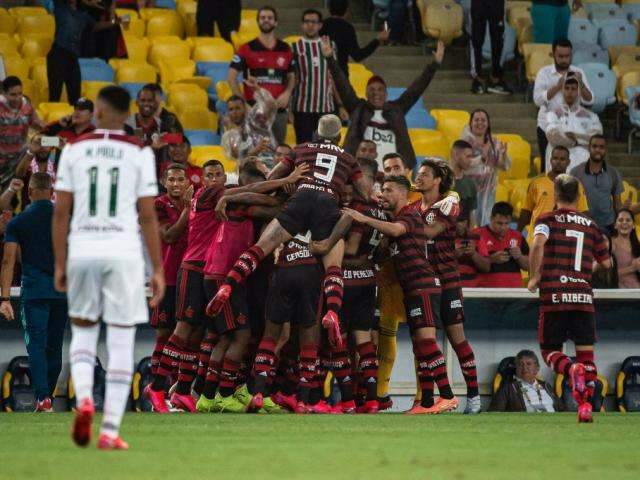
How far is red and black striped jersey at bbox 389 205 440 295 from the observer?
42.7 ft

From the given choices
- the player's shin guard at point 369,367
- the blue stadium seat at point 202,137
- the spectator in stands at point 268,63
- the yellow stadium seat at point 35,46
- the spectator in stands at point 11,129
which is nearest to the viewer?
the player's shin guard at point 369,367

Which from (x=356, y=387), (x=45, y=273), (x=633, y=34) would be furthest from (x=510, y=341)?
(x=633, y=34)

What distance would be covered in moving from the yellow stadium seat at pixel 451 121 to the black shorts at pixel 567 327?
287 inches

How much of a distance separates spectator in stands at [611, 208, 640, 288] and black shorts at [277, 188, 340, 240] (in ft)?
14.8

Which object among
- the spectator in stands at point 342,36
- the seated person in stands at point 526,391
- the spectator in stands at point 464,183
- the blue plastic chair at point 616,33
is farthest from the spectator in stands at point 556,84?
the blue plastic chair at point 616,33

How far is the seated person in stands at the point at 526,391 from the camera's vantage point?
1509 centimetres

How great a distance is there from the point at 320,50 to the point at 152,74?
118 inches

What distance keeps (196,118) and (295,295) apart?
6.47m

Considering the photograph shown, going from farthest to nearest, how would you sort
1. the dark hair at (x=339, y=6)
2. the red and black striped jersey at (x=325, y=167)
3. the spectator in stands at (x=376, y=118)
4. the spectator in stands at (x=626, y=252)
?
1. the dark hair at (x=339, y=6)
2. the spectator in stands at (x=376, y=118)
3. the spectator in stands at (x=626, y=252)
4. the red and black striped jersey at (x=325, y=167)

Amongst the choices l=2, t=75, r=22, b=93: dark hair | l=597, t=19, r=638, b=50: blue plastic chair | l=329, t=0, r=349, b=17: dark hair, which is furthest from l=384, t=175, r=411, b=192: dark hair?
l=597, t=19, r=638, b=50: blue plastic chair

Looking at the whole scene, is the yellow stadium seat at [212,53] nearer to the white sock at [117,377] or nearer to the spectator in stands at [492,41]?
the spectator in stands at [492,41]

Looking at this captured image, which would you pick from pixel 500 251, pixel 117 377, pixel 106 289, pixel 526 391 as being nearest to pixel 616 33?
pixel 500 251

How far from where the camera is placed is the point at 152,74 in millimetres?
19312

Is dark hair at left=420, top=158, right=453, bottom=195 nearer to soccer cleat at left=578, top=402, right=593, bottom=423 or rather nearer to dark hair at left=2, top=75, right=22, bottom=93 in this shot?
soccer cleat at left=578, top=402, right=593, bottom=423
